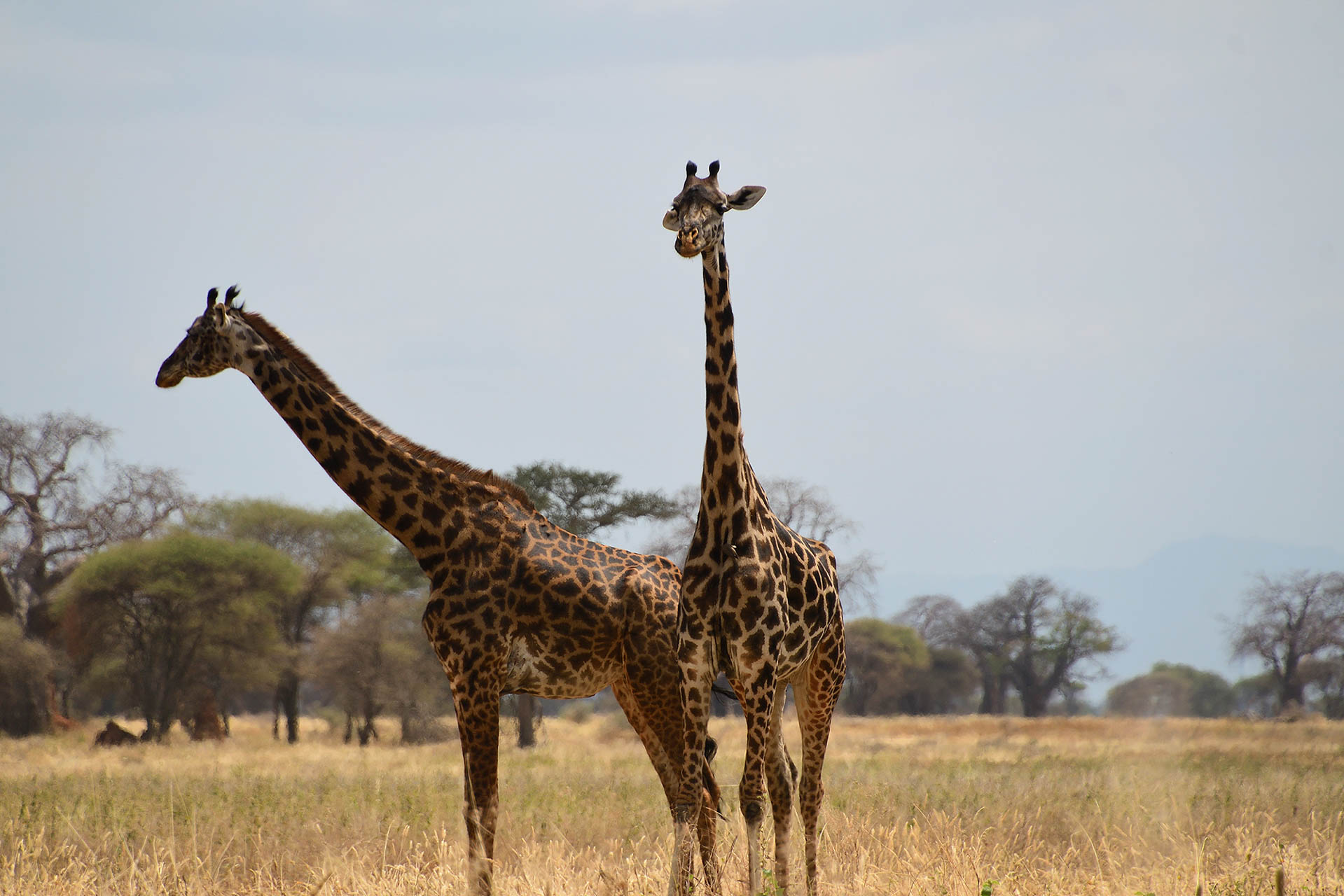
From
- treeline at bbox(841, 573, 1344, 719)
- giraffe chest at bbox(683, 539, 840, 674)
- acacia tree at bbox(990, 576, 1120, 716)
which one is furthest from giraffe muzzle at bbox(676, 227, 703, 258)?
acacia tree at bbox(990, 576, 1120, 716)

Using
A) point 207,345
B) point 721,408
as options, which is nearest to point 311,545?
point 207,345

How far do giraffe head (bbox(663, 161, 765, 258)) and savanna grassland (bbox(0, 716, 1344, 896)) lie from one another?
141 inches

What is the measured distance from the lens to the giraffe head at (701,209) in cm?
606

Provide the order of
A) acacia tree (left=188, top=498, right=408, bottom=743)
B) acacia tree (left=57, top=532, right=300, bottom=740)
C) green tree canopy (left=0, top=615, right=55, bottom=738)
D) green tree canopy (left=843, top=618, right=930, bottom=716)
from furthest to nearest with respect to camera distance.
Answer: green tree canopy (left=843, top=618, right=930, bottom=716), acacia tree (left=188, top=498, right=408, bottom=743), acacia tree (left=57, top=532, right=300, bottom=740), green tree canopy (left=0, top=615, right=55, bottom=738)

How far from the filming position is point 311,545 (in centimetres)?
4106

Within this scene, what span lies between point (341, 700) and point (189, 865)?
2631 centimetres

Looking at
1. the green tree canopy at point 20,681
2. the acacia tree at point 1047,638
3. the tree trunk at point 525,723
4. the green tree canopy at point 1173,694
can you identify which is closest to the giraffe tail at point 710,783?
the tree trunk at point 525,723

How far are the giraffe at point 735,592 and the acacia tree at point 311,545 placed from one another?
32.2 m

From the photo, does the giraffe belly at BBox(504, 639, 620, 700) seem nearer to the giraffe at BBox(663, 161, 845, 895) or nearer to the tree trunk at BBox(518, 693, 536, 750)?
the giraffe at BBox(663, 161, 845, 895)

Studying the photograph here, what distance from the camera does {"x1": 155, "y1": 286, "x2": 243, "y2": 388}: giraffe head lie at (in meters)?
7.49

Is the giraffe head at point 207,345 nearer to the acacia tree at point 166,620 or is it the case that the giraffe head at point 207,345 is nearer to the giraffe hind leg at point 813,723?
the giraffe hind leg at point 813,723

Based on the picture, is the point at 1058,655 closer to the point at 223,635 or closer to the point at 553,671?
the point at 223,635

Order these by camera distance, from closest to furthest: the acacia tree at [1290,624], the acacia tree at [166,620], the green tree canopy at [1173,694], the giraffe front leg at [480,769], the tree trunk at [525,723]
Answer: the giraffe front leg at [480,769]
the tree trunk at [525,723]
the acacia tree at [166,620]
the acacia tree at [1290,624]
the green tree canopy at [1173,694]

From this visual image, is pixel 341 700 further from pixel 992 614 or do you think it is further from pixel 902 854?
pixel 992 614
